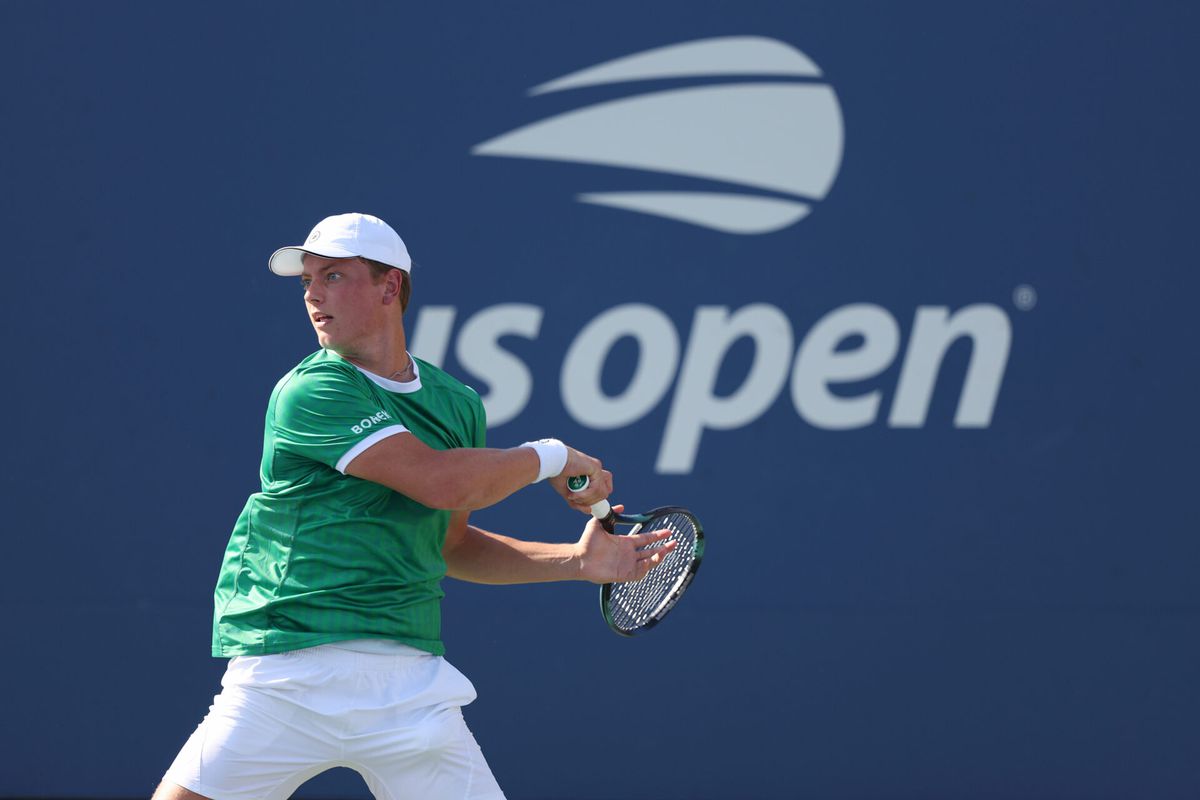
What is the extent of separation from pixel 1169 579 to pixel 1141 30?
1.82 meters

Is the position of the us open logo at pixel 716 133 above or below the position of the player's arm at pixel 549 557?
above

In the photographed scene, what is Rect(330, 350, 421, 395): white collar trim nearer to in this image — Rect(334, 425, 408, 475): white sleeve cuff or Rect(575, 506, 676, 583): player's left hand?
Rect(334, 425, 408, 475): white sleeve cuff

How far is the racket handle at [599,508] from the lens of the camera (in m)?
3.05

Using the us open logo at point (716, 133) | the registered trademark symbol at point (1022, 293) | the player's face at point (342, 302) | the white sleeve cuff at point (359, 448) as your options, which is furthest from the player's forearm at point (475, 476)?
the registered trademark symbol at point (1022, 293)

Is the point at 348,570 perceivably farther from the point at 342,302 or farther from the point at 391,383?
the point at 342,302

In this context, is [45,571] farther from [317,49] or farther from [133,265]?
[317,49]

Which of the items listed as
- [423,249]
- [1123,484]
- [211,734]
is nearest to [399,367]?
[211,734]

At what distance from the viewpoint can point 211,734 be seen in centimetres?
280

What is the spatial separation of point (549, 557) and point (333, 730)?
620mm

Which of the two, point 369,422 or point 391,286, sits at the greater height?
point 391,286

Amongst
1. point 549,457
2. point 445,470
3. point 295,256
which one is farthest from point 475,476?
point 295,256

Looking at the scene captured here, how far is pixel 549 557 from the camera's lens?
3.23 metres

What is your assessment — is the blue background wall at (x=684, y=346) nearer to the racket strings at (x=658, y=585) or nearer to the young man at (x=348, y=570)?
the racket strings at (x=658, y=585)

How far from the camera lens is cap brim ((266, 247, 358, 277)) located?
2.96 metres
